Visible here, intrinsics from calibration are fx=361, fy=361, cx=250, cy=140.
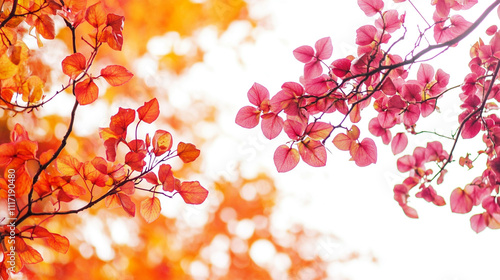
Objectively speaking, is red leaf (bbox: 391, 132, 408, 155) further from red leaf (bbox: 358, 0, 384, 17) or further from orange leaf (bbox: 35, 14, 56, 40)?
orange leaf (bbox: 35, 14, 56, 40)

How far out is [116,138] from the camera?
474 millimetres

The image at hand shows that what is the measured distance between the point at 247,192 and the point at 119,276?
850mm

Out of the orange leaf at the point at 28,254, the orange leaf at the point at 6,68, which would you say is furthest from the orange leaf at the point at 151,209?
the orange leaf at the point at 6,68

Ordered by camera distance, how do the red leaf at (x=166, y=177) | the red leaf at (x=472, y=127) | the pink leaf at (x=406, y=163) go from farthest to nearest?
the pink leaf at (x=406, y=163) < the red leaf at (x=472, y=127) < the red leaf at (x=166, y=177)

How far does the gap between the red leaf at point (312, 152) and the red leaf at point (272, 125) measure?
0.12ft

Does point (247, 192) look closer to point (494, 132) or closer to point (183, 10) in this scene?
point (183, 10)

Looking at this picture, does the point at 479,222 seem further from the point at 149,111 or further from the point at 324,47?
the point at 149,111

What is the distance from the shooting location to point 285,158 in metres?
0.50

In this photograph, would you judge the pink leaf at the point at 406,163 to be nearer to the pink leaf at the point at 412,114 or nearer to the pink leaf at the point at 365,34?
the pink leaf at the point at 412,114

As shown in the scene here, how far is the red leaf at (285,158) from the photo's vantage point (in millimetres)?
499

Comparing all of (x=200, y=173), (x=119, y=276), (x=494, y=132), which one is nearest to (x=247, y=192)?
(x=200, y=173)

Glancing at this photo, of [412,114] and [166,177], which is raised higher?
[412,114]

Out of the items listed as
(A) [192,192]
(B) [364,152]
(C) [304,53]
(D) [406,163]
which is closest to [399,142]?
(D) [406,163]

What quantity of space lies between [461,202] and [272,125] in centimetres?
38
